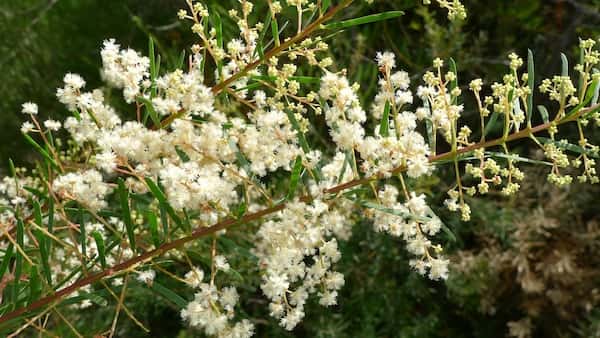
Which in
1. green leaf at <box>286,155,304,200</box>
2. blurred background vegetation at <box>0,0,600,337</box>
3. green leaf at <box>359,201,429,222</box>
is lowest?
blurred background vegetation at <box>0,0,600,337</box>

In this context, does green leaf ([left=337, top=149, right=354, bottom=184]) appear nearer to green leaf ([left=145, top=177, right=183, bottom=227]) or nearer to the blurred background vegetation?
green leaf ([left=145, top=177, right=183, bottom=227])

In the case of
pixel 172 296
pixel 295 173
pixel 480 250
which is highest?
pixel 295 173

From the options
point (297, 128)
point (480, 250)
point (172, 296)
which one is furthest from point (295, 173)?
point (480, 250)

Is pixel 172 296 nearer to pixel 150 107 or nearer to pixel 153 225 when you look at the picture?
pixel 153 225

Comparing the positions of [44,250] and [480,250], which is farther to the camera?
[480,250]

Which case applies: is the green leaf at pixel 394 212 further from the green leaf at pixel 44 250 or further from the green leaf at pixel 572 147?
the green leaf at pixel 44 250

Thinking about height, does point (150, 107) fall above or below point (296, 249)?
above

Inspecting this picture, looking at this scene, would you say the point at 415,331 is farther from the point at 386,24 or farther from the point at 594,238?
the point at 386,24

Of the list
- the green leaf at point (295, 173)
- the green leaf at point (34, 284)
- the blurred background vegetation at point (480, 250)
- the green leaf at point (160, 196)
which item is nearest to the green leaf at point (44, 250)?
the green leaf at point (34, 284)

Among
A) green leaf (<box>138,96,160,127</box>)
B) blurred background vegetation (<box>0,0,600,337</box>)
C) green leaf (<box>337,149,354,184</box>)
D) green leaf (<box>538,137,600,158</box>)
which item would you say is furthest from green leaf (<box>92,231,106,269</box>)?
blurred background vegetation (<box>0,0,600,337</box>)
